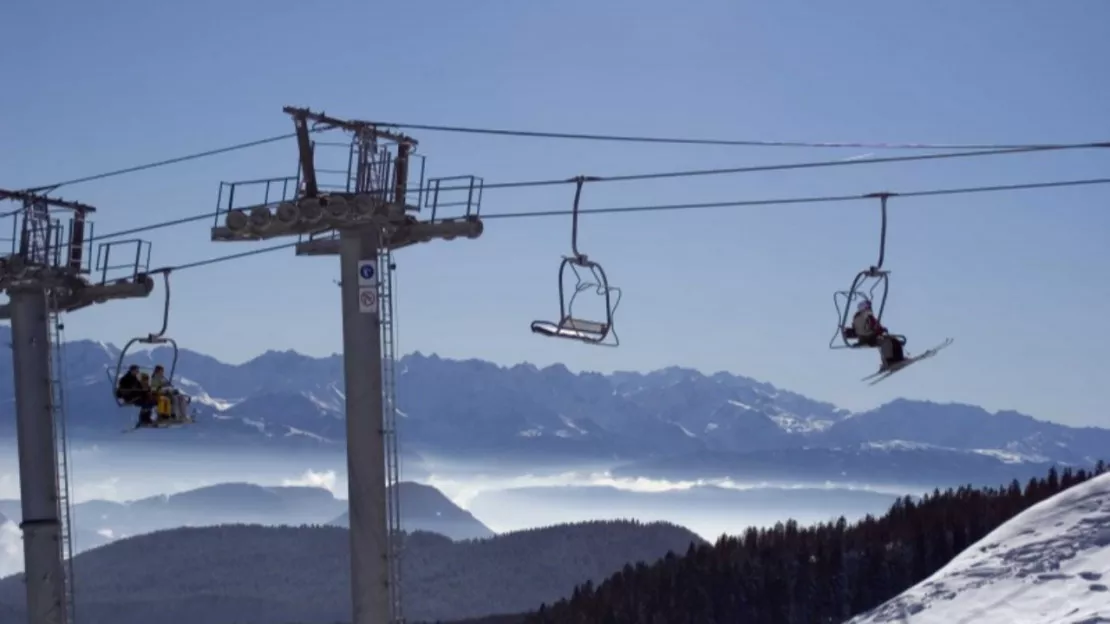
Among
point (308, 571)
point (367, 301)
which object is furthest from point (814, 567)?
point (308, 571)

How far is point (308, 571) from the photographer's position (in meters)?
123

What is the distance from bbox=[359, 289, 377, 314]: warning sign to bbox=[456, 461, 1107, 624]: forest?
34536 mm

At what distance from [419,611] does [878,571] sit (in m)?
50.3

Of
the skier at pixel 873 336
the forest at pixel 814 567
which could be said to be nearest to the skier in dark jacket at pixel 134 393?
the skier at pixel 873 336

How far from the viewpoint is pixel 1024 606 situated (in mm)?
19219

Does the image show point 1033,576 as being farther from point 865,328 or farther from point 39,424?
point 39,424

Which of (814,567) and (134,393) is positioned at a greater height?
(134,393)

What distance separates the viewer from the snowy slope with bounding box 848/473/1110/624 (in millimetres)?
18825

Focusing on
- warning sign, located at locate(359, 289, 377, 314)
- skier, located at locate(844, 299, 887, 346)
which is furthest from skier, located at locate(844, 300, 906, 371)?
warning sign, located at locate(359, 289, 377, 314)

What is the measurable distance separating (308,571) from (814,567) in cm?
7149

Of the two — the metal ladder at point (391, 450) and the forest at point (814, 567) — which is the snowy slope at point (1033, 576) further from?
the forest at point (814, 567)

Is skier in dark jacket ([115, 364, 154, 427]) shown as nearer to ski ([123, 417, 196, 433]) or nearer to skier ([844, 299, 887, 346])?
ski ([123, 417, 196, 433])

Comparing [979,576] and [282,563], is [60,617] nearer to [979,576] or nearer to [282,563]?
[979,576]

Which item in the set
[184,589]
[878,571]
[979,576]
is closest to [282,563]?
[184,589]
